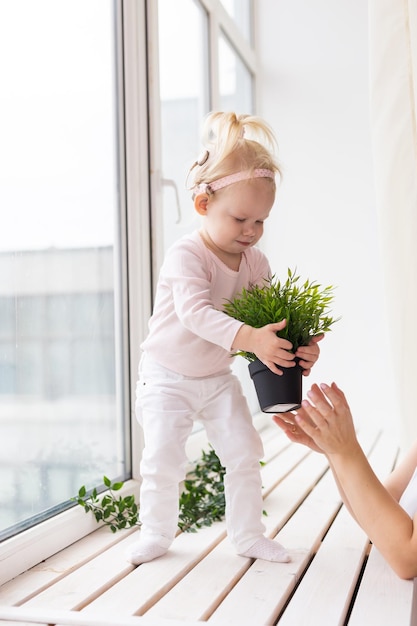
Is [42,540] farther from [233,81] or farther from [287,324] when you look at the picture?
[233,81]

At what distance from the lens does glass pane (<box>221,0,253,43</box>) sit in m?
4.01

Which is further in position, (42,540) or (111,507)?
(111,507)

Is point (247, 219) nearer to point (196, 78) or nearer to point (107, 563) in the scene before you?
point (107, 563)

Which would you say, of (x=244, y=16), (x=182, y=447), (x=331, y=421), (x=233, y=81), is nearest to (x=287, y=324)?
(x=331, y=421)

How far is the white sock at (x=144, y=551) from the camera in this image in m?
1.66

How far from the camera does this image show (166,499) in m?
1.71

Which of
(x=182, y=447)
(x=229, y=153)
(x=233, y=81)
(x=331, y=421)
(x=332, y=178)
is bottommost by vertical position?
(x=182, y=447)

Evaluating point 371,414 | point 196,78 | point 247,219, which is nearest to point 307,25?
point 196,78

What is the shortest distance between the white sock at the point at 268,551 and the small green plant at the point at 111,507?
1.33 ft

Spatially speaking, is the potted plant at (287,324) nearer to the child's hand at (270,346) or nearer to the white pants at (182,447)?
the child's hand at (270,346)

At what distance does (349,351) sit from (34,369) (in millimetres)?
2495

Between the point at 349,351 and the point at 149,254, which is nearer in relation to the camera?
the point at 149,254

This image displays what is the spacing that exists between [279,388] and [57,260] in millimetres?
658

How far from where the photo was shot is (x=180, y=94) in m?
2.85
